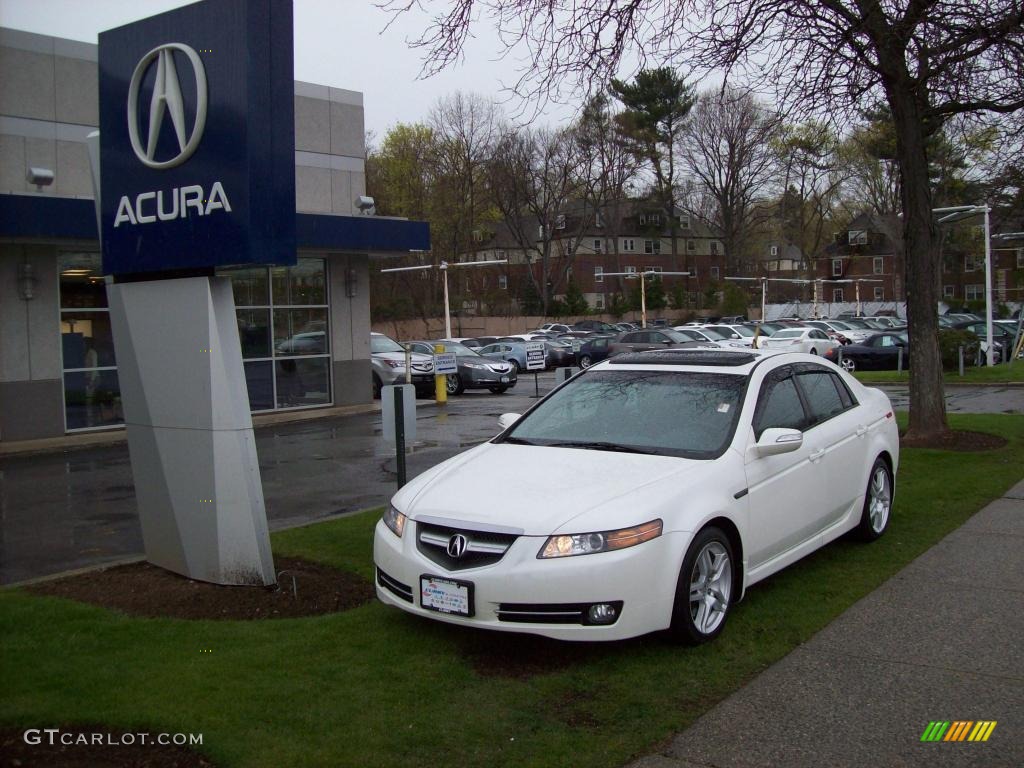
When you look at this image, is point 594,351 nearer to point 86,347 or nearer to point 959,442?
point 86,347

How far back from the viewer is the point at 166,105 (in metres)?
6.53

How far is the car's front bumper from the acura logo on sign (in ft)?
11.0

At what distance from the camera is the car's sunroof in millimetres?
6820

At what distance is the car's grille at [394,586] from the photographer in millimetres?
5332

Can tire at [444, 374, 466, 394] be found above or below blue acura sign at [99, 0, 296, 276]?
below

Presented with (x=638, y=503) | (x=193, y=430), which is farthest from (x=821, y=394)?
(x=193, y=430)

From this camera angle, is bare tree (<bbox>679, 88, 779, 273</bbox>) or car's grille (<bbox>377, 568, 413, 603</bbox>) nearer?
car's grille (<bbox>377, 568, 413, 603</bbox>)

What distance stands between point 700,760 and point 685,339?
33671mm

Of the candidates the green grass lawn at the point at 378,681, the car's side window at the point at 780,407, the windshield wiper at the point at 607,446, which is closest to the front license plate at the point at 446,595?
the green grass lawn at the point at 378,681

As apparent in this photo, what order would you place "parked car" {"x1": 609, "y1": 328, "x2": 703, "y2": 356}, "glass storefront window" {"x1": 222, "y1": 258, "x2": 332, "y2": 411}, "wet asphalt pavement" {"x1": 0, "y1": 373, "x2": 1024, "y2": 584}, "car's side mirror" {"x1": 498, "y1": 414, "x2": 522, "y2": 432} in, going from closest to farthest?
"car's side mirror" {"x1": 498, "y1": 414, "x2": 522, "y2": 432}, "wet asphalt pavement" {"x1": 0, "y1": 373, "x2": 1024, "y2": 584}, "glass storefront window" {"x1": 222, "y1": 258, "x2": 332, "y2": 411}, "parked car" {"x1": 609, "y1": 328, "x2": 703, "y2": 356}

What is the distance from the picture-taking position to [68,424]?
630 inches

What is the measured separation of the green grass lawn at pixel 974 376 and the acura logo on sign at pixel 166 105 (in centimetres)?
A: 2297

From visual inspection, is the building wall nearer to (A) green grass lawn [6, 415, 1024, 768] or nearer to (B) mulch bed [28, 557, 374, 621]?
(B) mulch bed [28, 557, 374, 621]

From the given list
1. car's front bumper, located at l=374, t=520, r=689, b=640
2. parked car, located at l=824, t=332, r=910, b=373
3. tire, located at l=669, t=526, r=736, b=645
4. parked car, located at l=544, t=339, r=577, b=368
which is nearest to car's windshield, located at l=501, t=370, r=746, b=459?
tire, located at l=669, t=526, r=736, b=645
